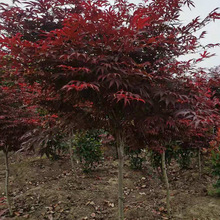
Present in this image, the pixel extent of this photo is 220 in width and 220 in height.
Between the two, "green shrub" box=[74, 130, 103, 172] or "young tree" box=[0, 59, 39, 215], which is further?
"green shrub" box=[74, 130, 103, 172]

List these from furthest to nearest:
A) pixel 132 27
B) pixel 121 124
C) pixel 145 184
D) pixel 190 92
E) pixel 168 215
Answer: pixel 145 184 < pixel 168 215 < pixel 121 124 < pixel 190 92 < pixel 132 27

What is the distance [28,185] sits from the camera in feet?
20.0

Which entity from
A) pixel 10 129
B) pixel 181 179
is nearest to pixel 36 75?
pixel 10 129

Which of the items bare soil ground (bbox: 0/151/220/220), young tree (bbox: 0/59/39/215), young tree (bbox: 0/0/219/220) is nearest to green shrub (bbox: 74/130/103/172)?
bare soil ground (bbox: 0/151/220/220)

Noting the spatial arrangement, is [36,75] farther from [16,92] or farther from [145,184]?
[145,184]

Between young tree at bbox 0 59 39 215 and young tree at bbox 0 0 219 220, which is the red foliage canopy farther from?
young tree at bbox 0 59 39 215

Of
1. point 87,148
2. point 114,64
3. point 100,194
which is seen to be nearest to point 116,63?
point 114,64

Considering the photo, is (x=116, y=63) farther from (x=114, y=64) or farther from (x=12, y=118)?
(x=12, y=118)

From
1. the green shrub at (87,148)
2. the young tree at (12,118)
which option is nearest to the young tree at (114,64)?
the young tree at (12,118)

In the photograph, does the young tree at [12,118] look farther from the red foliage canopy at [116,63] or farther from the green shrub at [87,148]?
the green shrub at [87,148]

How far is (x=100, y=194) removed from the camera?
200 inches

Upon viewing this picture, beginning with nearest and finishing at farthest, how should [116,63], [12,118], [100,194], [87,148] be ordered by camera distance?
[116,63], [12,118], [100,194], [87,148]

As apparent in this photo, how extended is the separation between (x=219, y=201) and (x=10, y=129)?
15.6 ft

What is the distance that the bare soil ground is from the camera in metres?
4.08
